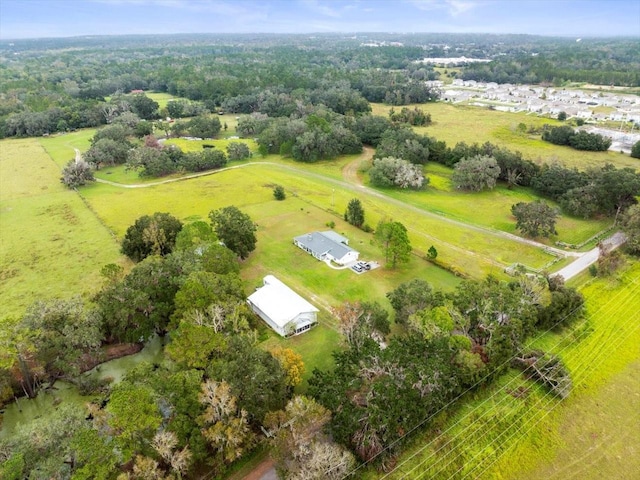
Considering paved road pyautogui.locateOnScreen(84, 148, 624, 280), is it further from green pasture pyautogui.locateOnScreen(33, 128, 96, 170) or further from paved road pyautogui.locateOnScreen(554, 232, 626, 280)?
green pasture pyautogui.locateOnScreen(33, 128, 96, 170)

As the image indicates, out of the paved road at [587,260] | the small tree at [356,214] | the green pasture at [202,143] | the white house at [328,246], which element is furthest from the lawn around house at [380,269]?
the green pasture at [202,143]

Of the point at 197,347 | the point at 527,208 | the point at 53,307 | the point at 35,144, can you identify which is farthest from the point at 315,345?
the point at 35,144

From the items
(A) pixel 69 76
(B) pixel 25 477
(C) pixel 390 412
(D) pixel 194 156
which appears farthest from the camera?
→ (A) pixel 69 76

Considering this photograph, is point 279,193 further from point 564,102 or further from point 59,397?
point 564,102

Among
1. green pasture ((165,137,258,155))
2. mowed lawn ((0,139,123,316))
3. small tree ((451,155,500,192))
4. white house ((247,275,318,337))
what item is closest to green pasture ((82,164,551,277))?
mowed lawn ((0,139,123,316))

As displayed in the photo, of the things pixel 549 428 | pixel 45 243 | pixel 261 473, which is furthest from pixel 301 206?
pixel 549 428

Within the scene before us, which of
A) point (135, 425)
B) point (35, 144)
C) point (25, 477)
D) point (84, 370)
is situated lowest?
point (35, 144)

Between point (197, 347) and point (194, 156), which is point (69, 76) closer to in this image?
point (194, 156)
